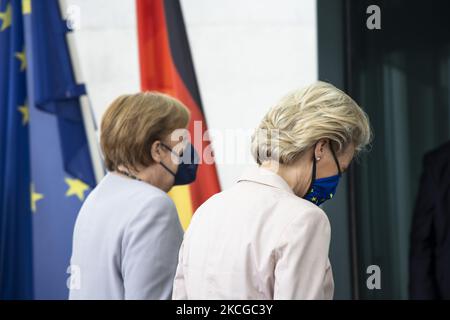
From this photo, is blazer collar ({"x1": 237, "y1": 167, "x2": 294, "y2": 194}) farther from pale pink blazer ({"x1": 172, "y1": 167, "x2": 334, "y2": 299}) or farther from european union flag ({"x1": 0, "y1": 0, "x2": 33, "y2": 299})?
european union flag ({"x1": 0, "y1": 0, "x2": 33, "y2": 299})

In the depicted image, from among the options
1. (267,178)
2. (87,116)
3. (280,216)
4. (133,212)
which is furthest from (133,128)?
(87,116)

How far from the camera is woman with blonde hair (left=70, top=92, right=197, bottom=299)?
2027 mm

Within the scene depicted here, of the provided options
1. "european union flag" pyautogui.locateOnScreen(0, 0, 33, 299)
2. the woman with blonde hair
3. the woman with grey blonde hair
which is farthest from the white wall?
the woman with grey blonde hair

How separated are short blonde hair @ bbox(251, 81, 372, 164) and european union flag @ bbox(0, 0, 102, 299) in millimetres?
2007

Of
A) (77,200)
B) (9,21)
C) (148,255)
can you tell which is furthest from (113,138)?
(9,21)

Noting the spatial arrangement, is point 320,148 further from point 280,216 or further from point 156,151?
point 156,151

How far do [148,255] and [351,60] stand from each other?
2.16m

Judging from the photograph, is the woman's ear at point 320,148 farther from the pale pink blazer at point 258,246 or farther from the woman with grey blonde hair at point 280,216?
the pale pink blazer at point 258,246

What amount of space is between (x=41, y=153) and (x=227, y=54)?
1.02 metres

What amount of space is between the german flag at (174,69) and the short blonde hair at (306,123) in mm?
1885

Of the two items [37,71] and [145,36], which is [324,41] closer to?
[145,36]

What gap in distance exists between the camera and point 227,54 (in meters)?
3.79

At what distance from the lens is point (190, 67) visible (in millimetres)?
3738

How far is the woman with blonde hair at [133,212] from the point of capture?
2.03 metres
